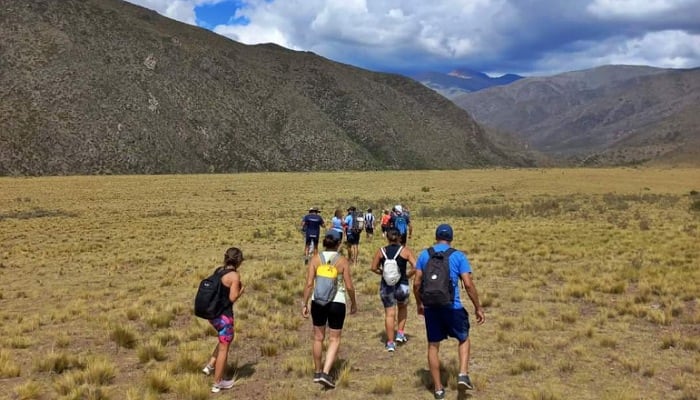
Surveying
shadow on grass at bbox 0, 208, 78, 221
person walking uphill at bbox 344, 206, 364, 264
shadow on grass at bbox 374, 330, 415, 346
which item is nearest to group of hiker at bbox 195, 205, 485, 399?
shadow on grass at bbox 374, 330, 415, 346

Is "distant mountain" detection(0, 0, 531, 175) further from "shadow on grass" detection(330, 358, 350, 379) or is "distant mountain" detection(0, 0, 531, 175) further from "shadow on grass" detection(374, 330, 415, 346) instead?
"shadow on grass" detection(330, 358, 350, 379)

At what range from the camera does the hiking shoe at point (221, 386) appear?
7.22m

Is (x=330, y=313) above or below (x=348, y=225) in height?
below

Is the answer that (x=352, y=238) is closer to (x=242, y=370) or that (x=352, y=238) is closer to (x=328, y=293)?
(x=242, y=370)

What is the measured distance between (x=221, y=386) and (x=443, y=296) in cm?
318

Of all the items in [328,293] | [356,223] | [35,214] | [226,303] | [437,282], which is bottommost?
[35,214]

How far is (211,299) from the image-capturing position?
691 cm

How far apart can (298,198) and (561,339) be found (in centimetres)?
4370

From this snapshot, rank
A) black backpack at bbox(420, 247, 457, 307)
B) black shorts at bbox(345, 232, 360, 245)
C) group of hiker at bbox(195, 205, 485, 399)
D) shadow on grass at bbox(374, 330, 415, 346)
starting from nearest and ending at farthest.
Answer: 1. black backpack at bbox(420, 247, 457, 307)
2. group of hiker at bbox(195, 205, 485, 399)
3. shadow on grass at bbox(374, 330, 415, 346)
4. black shorts at bbox(345, 232, 360, 245)

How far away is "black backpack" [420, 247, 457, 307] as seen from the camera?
6.41 meters

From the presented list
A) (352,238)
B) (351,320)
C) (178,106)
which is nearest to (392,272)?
(351,320)

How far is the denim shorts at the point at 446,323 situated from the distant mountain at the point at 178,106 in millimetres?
105057

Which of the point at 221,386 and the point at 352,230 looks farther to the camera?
the point at 352,230

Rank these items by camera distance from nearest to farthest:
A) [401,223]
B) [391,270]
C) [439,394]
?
[439,394]
[391,270]
[401,223]
